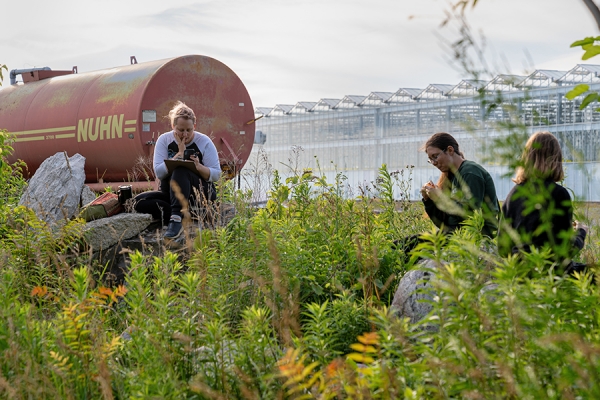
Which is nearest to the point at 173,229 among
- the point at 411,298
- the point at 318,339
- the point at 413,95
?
the point at 411,298

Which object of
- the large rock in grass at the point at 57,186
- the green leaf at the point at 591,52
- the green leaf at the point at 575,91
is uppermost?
the green leaf at the point at 591,52

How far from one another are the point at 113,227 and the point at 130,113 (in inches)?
185

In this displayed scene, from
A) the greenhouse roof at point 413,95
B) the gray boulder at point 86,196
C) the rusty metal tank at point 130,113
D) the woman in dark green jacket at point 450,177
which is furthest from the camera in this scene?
the greenhouse roof at point 413,95

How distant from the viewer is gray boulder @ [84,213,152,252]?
20.5ft

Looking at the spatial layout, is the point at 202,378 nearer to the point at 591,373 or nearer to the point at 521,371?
the point at 521,371

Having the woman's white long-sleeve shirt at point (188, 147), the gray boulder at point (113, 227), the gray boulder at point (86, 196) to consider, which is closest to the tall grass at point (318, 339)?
the gray boulder at point (113, 227)

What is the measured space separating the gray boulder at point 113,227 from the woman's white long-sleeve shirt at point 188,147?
50 cm

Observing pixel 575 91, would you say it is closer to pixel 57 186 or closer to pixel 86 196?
pixel 57 186

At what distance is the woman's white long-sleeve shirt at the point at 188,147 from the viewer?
23.0 ft

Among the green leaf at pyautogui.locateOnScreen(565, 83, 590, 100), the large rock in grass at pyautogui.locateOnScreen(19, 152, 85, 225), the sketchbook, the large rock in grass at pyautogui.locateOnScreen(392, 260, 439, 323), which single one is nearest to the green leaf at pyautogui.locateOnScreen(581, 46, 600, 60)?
the green leaf at pyautogui.locateOnScreen(565, 83, 590, 100)

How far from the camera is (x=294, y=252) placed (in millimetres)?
4141

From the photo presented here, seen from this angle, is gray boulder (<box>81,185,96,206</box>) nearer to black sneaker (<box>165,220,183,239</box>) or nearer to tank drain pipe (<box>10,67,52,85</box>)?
black sneaker (<box>165,220,183,239</box>)

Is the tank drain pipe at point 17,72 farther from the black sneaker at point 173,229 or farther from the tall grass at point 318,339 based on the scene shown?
the tall grass at point 318,339

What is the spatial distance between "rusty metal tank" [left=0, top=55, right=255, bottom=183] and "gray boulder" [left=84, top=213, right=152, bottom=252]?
360cm
